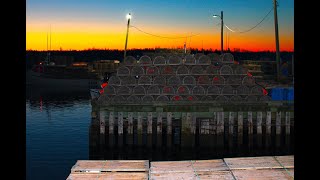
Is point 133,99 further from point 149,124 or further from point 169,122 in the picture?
point 169,122

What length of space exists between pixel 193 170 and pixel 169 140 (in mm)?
15935

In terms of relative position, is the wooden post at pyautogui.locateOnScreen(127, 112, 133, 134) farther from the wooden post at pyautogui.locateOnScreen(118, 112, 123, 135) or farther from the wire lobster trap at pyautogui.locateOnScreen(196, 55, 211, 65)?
the wire lobster trap at pyautogui.locateOnScreen(196, 55, 211, 65)

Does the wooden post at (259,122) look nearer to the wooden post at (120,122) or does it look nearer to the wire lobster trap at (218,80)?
the wire lobster trap at (218,80)

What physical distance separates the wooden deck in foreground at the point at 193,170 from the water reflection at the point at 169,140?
45.9 feet

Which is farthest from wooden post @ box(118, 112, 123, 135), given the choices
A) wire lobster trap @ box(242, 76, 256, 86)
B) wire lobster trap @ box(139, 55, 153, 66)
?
wire lobster trap @ box(242, 76, 256, 86)

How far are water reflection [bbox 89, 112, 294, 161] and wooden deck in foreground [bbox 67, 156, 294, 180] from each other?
14.0 meters

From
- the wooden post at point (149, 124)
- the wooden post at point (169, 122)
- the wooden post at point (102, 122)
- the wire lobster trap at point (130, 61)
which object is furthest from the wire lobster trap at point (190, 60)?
the wooden post at point (102, 122)

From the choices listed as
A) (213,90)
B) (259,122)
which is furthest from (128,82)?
(259,122)

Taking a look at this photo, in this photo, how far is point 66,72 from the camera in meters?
158

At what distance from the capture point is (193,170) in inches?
571
